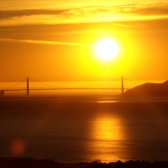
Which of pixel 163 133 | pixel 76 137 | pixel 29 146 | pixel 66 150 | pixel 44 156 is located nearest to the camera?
pixel 44 156

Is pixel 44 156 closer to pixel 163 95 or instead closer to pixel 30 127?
pixel 30 127

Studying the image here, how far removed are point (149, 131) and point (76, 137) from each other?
16.2 ft

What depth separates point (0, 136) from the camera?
33.2 metres

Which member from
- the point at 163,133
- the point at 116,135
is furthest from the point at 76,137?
the point at 163,133

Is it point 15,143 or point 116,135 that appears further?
point 116,135

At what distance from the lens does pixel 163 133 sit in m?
34.8

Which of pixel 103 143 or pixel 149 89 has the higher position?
pixel 149 89

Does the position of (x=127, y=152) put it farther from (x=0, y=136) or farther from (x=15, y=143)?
(x=0, y=136)

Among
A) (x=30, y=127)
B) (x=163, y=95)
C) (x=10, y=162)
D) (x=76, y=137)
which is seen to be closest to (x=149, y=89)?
(x=163, y=95)

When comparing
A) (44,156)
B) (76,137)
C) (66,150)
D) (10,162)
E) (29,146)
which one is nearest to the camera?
(10,162)

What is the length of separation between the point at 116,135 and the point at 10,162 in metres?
16.3

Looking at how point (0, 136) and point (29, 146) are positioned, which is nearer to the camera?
point (29, 146)

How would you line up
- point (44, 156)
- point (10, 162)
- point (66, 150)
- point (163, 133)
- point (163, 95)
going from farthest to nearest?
point (163, 95) < point (163, 133) < point (66, 150) < point (44, 156) < point (10, 162)

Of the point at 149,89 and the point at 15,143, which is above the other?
the point at 149,89
